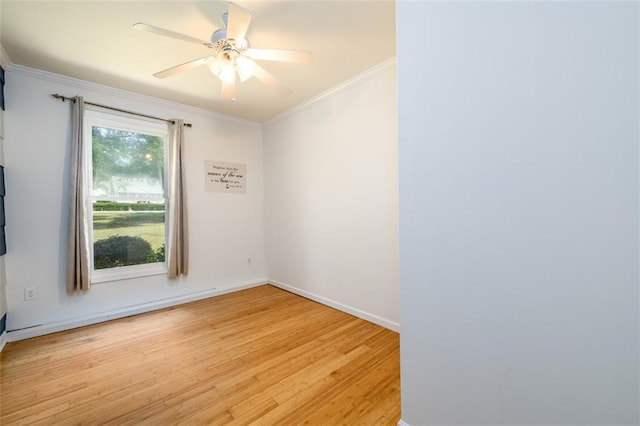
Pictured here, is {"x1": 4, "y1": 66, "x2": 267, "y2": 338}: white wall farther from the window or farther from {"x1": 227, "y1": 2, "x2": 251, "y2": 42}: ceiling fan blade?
{"x1": 227, "y1": 2, "x2": 251, "y2": 42}: ceiling fan blade

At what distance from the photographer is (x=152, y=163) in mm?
3180

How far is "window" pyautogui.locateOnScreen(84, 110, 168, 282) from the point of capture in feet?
9.20

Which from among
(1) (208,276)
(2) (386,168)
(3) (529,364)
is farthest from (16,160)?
(3) (529,364)

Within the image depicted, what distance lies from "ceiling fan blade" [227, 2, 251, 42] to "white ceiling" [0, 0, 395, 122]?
21cm

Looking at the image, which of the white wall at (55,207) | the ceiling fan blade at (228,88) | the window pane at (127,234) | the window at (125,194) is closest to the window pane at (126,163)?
the window at (125,194)

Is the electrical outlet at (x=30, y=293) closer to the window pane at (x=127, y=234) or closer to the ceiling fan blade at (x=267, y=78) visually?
the window pane at (x=127, y=234)

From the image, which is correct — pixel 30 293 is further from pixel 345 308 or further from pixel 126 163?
pixel 345 308

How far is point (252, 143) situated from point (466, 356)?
12.2 feet

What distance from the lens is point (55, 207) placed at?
2.54m

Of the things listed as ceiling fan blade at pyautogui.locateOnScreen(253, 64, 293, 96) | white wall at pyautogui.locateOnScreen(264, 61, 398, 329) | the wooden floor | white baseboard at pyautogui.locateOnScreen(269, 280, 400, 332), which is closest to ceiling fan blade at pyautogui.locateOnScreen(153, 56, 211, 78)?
ceiling fan blade at pyautogui.locateOnScreen(253, 64, 293, 96)

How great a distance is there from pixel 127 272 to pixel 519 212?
143 inches

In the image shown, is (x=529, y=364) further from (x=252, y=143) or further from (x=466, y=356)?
(x=252, y=143)

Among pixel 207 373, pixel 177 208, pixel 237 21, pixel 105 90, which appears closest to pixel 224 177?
pixel 177 208

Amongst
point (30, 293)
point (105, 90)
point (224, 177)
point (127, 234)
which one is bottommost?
point (30, 293)
